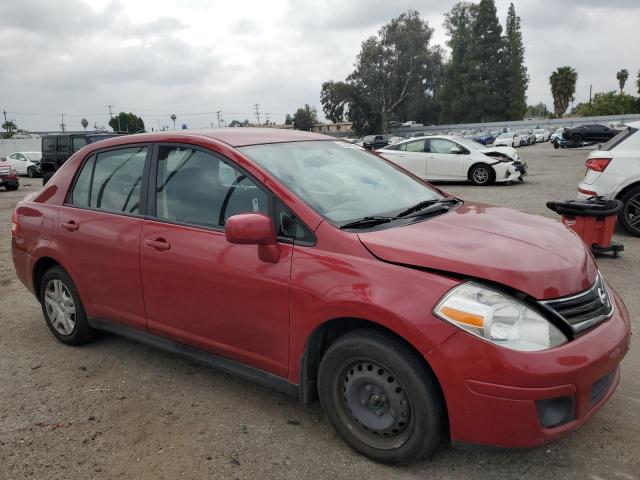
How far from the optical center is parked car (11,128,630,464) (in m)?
2.25

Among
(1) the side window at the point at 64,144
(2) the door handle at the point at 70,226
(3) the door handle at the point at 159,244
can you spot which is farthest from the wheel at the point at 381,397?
(1) the side window at the point at 64,144

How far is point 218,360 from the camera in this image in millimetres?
3150

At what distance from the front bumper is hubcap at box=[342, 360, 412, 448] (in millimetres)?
244

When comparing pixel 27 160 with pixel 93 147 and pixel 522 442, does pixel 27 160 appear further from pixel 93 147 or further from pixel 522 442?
pixel 522 442

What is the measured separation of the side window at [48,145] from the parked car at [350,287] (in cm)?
1692

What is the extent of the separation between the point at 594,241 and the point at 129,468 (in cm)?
564

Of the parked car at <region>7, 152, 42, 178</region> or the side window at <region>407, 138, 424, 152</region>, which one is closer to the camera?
the side window at <region>407, 138, 424, 152</region>

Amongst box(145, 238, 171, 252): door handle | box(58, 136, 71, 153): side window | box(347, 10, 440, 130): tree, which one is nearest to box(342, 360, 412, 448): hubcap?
box(145, 238, 171, 252): door handle

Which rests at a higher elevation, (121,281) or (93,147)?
(93,147)

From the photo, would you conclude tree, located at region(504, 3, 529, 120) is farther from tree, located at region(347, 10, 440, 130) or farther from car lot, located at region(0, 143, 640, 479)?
car lot, located at region(0, 143, 640, 479)

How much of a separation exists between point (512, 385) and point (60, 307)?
11.6 feet

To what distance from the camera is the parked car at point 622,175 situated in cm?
713

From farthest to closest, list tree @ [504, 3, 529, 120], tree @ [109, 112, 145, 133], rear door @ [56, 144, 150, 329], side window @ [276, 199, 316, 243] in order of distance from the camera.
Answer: tree @ [109, 112, 145, 133] → tree @ [504, 3, 529, 120] → rear door @ [56, 144, 150, 329] → side window @ [276, 199, 316, 243]

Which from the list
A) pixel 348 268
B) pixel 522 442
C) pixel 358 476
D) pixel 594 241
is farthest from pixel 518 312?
pixel 594 241
